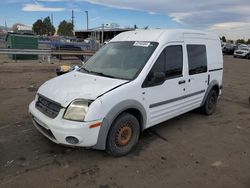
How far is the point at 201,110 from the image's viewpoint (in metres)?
6.20

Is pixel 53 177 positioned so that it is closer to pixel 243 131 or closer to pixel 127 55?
pixel 127 55

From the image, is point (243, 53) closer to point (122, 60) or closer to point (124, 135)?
point (122, 60)

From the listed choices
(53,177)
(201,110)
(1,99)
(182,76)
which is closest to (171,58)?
(182,76)

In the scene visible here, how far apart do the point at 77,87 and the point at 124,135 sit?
1.06 metres

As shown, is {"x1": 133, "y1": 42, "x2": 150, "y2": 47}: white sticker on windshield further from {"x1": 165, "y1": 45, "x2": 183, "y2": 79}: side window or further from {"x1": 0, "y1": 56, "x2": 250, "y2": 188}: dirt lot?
{"x1": 0, "y1": 56, "x2": 250, "y2": 188}: dirt lot

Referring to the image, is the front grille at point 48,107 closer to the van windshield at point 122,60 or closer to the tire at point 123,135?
the tire at point 123,135

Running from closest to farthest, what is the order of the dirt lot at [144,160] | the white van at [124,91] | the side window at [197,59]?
the dirt lot at [144,160]
the white van at [124,91]
the side window at [197,59]

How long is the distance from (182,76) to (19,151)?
3.21m

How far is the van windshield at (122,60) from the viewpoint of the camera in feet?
13.4

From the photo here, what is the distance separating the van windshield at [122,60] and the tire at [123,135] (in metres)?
0.68

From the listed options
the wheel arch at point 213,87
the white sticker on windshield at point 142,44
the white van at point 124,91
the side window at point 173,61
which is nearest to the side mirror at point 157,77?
the white van at point 124,91

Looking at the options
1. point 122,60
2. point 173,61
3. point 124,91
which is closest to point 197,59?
point 173,61

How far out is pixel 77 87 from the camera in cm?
370

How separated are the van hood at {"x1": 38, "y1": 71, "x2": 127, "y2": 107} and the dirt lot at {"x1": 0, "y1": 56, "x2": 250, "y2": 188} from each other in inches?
37.1
